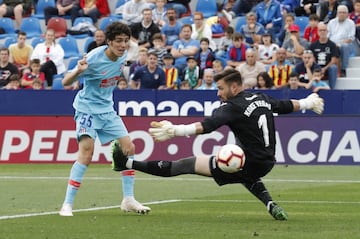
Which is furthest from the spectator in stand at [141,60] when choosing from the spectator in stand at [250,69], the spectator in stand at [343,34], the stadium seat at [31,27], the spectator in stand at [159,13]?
the stadium seat at [31,27]

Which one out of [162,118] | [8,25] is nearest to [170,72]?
[162,118]

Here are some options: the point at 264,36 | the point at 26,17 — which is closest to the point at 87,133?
the point at 264,36

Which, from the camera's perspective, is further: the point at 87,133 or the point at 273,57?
the point at 273,57

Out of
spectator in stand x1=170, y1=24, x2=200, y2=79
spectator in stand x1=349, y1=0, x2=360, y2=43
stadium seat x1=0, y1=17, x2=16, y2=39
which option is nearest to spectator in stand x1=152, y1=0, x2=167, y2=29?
spectator in stand x1=170, y1=24, x2=200, y2=79

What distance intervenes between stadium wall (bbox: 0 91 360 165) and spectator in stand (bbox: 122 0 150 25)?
13.0 feet

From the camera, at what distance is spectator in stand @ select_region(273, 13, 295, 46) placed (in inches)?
1026

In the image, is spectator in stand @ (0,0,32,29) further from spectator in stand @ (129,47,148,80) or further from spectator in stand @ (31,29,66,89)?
spectator in stand @ (129,47,148,80)

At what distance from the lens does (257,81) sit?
24438 mm

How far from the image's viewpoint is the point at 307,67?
24.7 meters

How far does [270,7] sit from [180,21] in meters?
2.66

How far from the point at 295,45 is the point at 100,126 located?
13632 mm

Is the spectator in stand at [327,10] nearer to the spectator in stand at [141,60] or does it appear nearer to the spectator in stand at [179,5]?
the spectator in stand at [179,5]

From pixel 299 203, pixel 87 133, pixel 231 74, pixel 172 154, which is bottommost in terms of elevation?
pixel 172 154

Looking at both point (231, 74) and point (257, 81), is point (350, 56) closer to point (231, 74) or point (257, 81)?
point (257, 81)
